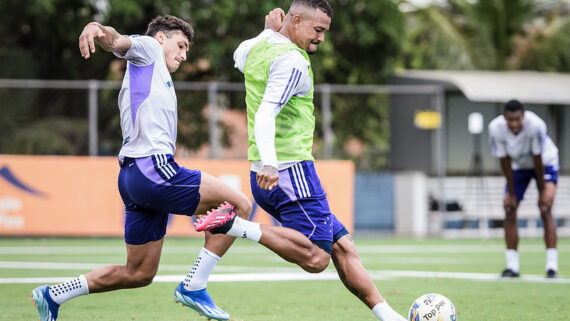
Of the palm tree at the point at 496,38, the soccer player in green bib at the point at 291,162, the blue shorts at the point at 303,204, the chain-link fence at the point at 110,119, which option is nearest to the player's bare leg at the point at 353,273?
the soccer player in green bib at the point at 291,162

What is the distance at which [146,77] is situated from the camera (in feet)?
19.9

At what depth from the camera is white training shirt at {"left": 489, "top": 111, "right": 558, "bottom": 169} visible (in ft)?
35.4

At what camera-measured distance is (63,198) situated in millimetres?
17406

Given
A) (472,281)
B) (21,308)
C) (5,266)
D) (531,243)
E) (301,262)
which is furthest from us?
(531,243)

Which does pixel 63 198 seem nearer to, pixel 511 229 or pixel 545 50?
pixel 511 229

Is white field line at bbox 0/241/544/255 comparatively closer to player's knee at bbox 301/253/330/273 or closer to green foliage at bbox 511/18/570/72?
player's knee at bbox 301/253/330/273

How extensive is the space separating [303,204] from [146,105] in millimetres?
1162

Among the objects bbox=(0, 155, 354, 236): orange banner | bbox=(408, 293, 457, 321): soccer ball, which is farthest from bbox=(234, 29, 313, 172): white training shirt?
bbox=(0, 155, 354, 236): orange banner

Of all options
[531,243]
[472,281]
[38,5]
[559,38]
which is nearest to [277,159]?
[472,281]

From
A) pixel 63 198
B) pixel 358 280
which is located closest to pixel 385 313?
pixel 358 280

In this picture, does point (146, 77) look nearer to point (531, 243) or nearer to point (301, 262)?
point (301, 262)

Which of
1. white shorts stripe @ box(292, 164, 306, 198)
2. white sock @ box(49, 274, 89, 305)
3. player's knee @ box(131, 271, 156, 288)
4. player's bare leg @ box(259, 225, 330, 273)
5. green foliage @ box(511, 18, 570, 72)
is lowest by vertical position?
white sock @ box(49, 274, 89, 305)

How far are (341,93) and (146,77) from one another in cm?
1458

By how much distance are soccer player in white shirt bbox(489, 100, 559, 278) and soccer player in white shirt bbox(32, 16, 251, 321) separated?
213 inches
